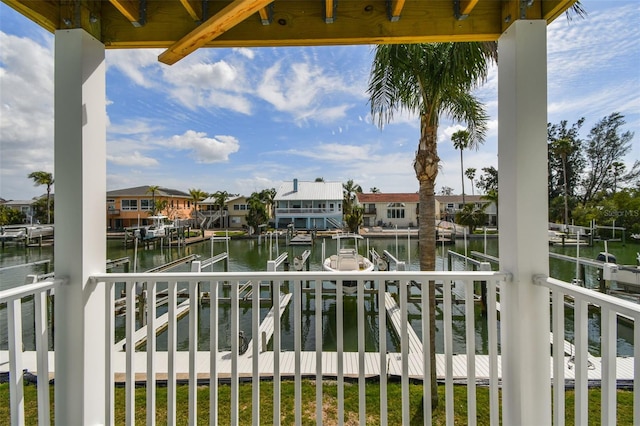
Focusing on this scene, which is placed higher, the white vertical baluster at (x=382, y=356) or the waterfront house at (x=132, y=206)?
the waterfront house at (x=132, y=206)

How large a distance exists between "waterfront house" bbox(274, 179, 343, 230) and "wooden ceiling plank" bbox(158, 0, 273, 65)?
77.8 ft

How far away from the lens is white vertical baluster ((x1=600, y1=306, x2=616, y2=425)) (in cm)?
113

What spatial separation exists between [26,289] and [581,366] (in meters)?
2.68

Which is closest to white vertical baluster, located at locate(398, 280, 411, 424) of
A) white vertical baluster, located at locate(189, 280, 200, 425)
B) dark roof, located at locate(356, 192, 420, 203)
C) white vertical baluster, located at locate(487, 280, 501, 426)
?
white vertical baluster, located at locate(487, 280, 501, 426)

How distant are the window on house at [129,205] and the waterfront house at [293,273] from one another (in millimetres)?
30190

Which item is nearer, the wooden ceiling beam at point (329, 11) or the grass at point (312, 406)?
the wooden ceiling beam at point (329, 11)

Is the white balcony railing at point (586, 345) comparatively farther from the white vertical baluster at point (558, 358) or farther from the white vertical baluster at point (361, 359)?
the white vertical baluster at point (361, 359)

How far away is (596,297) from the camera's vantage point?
1190 millimetres

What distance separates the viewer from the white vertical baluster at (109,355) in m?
1.60

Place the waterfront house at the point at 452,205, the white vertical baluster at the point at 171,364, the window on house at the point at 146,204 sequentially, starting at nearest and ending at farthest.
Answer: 1. the white vertical baluster at the point at 171,364
2. the waterfront house at the point at 452,205
3. the window on house at the point at 146,204

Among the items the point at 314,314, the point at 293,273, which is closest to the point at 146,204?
the point at 314,314

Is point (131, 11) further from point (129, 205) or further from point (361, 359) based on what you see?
point (129, 205)

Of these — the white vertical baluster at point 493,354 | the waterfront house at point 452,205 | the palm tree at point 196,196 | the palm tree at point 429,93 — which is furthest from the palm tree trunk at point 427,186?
the palm tree at point 196,196

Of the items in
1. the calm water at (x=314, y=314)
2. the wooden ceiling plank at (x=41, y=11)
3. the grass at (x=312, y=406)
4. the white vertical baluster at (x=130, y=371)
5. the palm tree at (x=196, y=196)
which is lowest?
the calm water at (x=314, y=314)
